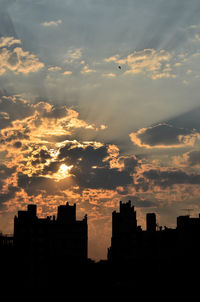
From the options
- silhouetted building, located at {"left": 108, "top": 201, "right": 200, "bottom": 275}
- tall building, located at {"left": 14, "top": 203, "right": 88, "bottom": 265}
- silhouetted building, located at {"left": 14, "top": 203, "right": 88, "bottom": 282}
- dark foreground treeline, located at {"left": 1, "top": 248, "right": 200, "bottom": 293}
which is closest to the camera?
dark foreground treeline, located at {"left": 1, "top": 248, "right": 200, "bottom": 293}

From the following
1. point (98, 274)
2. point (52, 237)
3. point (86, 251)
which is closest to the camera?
point (98, 274)

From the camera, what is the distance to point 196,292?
82.4 meters

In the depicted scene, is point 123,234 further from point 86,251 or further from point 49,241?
point 49,241

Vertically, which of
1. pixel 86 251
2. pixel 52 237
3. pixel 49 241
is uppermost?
pixel 52 237

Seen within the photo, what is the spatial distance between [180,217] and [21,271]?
5051 centimetres

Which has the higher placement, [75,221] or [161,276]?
[75,221]

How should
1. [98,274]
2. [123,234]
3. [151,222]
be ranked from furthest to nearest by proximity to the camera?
[123,234] → [151,222] → [98,274]

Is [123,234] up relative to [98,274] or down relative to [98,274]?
up

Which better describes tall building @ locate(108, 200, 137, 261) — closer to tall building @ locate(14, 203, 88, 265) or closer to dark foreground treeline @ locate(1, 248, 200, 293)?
dark foreground treeline @ locate(1, 248, 200, 293)

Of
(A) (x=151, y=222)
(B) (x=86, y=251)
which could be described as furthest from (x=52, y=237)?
(A) (x=151, y=222)

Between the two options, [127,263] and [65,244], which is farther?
[65,244]

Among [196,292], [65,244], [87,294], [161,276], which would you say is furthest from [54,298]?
[65,244]

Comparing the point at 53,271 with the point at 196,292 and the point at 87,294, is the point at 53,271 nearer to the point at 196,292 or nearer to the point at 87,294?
the point at 87,294

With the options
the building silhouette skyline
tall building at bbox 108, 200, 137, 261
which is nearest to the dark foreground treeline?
the building silhouette skyline
